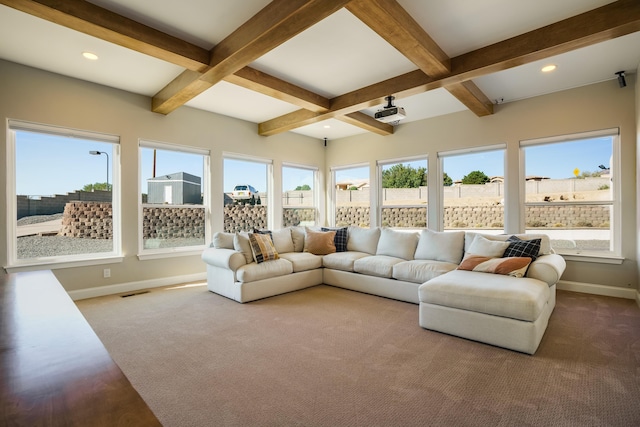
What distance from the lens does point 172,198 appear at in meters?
5.03

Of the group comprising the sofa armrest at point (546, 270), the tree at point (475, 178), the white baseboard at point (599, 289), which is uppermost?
the tree at point (475, 178)

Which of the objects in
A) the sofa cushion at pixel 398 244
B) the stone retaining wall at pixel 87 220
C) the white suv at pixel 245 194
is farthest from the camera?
the white suv at pixel 245 194

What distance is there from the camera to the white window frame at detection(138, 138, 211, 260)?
15.3 ft

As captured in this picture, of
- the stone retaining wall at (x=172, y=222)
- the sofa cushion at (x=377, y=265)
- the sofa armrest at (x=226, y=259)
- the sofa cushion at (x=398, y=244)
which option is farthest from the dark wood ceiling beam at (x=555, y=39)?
the stone retaining wall at (x=172, y=222)

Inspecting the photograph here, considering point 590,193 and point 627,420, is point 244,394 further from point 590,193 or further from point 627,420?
point 590,193

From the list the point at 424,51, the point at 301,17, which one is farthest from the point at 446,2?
the point at 301,17

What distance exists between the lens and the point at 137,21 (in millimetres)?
2803

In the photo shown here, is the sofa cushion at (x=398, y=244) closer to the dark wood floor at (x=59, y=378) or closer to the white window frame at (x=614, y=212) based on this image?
the white window frame at (x=614, y=212)

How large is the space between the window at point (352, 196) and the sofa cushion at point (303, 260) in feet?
6.99

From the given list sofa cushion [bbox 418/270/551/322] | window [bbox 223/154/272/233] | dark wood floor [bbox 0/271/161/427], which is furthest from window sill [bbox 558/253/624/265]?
dark wood floor [bbox 0/271/161/427]

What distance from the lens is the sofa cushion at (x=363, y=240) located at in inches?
198

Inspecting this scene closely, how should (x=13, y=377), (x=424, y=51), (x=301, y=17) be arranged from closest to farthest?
(x=13, y=377), (x=301, y=17), (x=424, y=51)

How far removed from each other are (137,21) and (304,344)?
10.2 ft

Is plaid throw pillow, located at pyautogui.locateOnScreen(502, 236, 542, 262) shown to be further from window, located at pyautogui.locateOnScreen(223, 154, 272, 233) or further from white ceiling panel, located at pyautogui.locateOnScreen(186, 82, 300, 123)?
window, located at pyautogui.locateOnScreen(223, 154, 272, 233)
